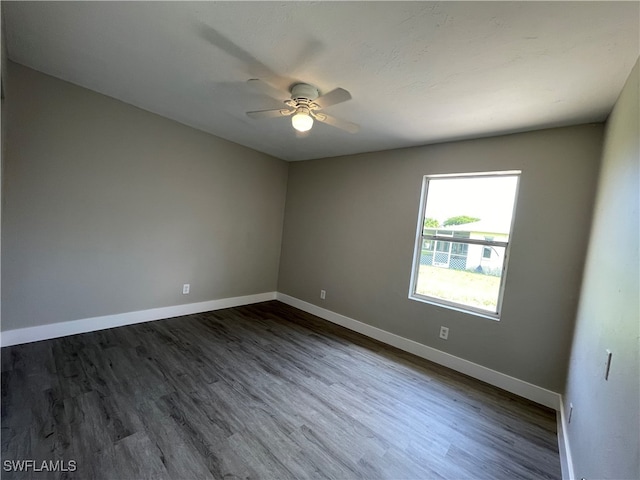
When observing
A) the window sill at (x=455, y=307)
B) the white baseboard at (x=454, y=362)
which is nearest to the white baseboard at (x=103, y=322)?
the white baseboard at (x=454, y=362)

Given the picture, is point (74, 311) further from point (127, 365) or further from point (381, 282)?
point (381, 282)

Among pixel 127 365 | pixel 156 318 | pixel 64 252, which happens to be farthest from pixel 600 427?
pixel 64 252

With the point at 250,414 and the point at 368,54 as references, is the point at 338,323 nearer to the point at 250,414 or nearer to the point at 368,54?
the point at 250,414

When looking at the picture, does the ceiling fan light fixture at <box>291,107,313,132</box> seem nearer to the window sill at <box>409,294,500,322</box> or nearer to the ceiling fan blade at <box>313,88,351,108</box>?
the ceiling fan blade at <box>313,88,351,108</box>

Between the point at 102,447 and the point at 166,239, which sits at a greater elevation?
the point at 166,239

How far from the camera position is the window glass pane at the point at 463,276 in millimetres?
2600

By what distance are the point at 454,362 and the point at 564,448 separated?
1044 mm

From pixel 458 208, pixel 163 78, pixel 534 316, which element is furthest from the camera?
pixel 458 208

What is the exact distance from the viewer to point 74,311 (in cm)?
266

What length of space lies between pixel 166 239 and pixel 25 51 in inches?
75.8

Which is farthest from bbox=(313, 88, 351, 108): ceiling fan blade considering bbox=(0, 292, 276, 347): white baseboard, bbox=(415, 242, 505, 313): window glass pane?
bbox=(0, 292, 276, 347): white baseboard

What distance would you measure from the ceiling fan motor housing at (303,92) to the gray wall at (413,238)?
1646mm

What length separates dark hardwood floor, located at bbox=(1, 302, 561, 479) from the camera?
57.3 inches

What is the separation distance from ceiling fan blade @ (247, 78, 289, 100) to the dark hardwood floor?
2408mm
